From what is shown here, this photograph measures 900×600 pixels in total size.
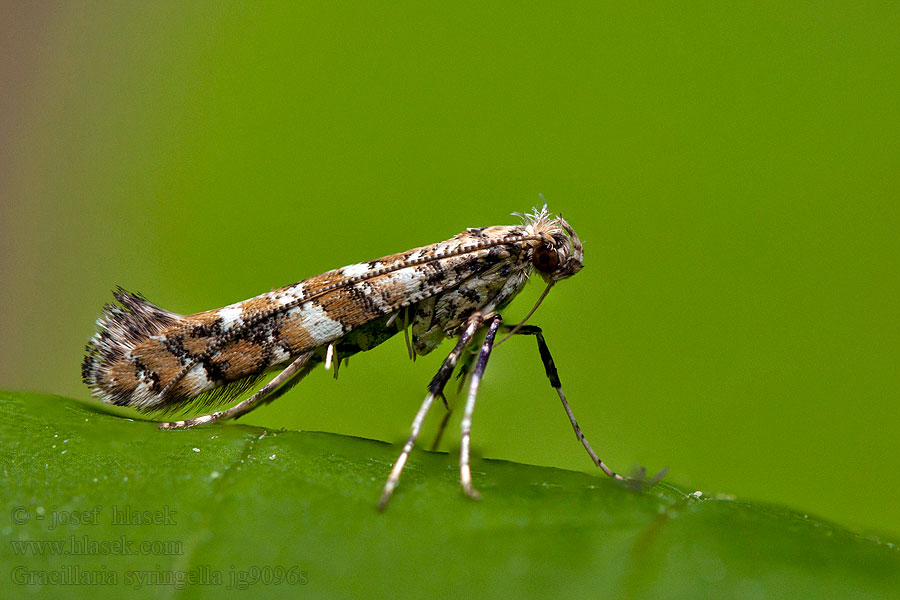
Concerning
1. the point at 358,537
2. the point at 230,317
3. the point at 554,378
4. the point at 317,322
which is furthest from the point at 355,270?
the point at 358,537

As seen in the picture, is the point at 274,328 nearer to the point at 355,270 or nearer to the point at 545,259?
the point at 355,270

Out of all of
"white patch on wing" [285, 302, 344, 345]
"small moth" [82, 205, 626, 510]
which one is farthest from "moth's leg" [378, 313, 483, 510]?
"white patch on wing" [285, 302, 344, 345]

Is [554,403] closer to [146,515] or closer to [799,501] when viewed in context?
[799,501]

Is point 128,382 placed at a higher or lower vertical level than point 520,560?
higher

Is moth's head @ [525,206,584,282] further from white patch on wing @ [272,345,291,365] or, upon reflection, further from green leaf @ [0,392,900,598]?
green leaf @ [0,392,900,598]

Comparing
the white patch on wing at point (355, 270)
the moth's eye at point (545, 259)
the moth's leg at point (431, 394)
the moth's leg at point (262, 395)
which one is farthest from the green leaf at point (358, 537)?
the moth's eye at point (545, 259)

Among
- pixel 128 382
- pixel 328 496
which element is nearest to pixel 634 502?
pixel 328 496
